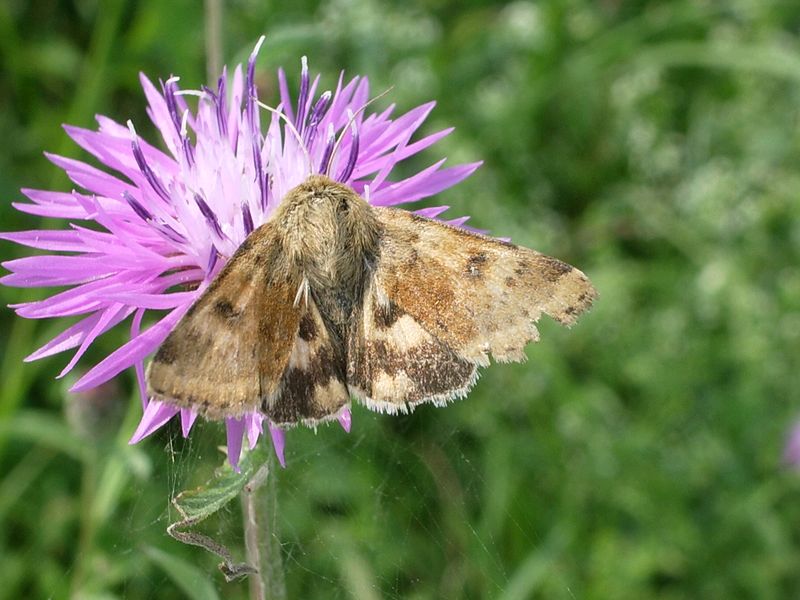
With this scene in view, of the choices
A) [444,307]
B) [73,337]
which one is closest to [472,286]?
[444,307]

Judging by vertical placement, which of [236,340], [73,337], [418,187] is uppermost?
[418,187]

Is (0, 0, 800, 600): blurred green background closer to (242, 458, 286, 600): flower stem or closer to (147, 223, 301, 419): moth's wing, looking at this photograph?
(242, 458, 286, 600): flower stem

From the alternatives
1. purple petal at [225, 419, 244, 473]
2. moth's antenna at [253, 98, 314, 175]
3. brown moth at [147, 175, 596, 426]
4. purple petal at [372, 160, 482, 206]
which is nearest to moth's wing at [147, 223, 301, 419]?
brown moth at [147, 175, 596, 426]

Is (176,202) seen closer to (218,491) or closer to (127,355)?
(127,355)

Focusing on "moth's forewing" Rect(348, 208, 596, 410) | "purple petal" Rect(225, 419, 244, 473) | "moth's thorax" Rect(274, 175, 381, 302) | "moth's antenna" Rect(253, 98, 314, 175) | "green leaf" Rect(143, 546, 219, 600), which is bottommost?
"green leaf" Rect(143, 546, 219, 600)

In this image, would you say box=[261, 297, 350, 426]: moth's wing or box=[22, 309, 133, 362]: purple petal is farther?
box=[22, 309, 133, 362]: purple petal

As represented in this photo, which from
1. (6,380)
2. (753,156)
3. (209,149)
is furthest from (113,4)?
(753,156)
